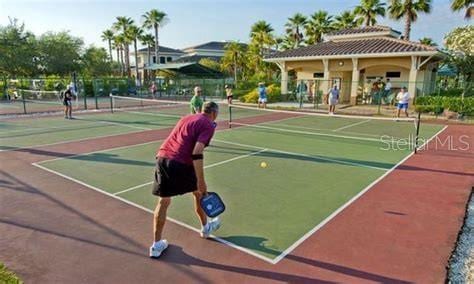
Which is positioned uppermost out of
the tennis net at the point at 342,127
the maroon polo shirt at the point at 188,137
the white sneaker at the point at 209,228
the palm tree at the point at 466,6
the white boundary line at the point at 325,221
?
the palm tree at the point at 466,6

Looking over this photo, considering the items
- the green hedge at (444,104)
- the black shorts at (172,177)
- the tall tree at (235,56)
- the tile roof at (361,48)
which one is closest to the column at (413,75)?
the tile roof at (361,48)

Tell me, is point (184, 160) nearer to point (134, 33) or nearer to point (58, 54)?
point (58, 54)

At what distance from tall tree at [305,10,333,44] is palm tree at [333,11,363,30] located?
0.87 meters

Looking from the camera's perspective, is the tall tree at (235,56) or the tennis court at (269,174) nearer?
the tennis court at (269,174)

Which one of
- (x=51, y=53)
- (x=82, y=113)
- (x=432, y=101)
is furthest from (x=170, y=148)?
(x=51, y=53)

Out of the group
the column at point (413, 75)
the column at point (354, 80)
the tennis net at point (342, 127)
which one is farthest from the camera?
the column at point (354, 80)

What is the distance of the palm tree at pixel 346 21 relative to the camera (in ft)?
125

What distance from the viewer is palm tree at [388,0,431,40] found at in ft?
98.1

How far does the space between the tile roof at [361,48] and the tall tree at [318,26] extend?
10.1m

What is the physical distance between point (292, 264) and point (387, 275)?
1058mm

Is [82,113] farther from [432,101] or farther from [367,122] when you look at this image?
[432,101]

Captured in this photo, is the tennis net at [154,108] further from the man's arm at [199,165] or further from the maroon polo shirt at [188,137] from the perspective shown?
the man's arm at [199,165]

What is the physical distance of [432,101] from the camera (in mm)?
20875

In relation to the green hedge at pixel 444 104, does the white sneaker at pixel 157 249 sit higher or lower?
lower
